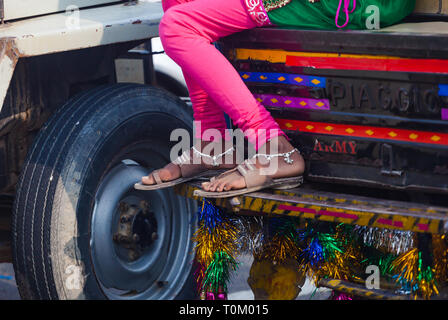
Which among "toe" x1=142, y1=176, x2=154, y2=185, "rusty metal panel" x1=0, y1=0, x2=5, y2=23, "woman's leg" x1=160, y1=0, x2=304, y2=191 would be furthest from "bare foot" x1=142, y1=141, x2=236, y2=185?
"rusty metal panel" x1=0, y1=0, x2=5, y2=23

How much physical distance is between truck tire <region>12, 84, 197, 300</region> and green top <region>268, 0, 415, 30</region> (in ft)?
2.88

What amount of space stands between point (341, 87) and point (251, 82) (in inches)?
15.8

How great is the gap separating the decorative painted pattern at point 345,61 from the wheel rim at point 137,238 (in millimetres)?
893

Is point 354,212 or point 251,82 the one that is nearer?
point 354,212

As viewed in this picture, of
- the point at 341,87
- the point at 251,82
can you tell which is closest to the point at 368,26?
the point at 341,87

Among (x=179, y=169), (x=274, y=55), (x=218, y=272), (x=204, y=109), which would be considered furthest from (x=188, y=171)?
(x=274, y=55)

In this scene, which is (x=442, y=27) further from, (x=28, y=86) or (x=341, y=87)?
(x=28, y=86)

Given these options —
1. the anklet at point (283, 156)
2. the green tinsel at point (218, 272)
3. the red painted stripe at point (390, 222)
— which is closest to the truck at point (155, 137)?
the red painted stripe at point (390, 222)

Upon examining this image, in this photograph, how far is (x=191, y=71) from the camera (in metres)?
2.97

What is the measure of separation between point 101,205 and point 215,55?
Result: 915mm

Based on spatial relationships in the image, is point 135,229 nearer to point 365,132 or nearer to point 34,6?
point 34,6

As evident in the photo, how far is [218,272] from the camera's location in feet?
10.9

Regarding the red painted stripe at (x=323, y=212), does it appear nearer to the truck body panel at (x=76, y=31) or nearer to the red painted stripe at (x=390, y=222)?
the red painted stripe at (x=390, y=222)

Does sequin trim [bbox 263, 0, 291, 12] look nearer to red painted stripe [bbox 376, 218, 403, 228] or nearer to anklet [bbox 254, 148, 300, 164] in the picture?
anklet [bbox 254, 148, 300, 164]
